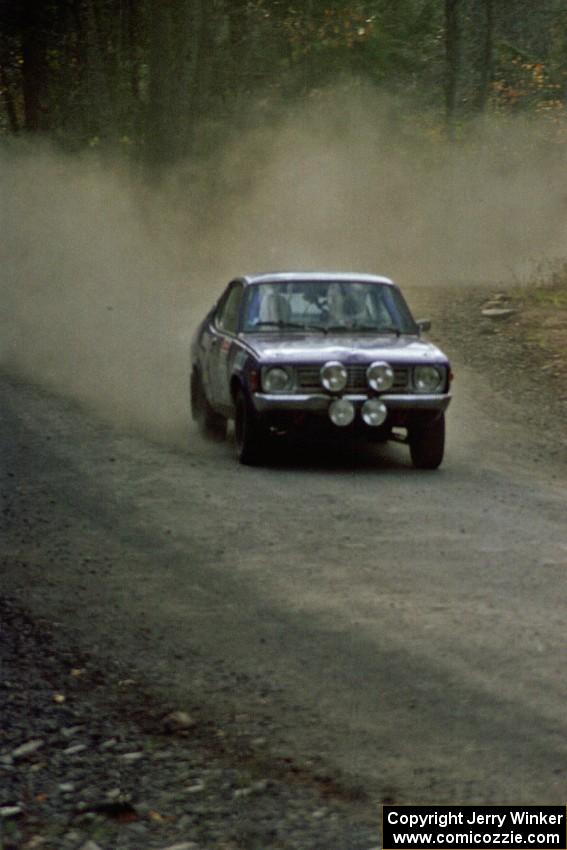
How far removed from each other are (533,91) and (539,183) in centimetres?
824

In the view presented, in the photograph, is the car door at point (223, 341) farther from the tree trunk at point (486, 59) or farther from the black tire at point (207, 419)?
the tree trunk at point (486, 59)

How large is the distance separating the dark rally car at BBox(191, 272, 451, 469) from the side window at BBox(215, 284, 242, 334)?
1.1 inches

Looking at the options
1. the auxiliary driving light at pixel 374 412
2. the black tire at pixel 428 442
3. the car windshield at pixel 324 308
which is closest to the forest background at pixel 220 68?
the car windshield at pixel 324 308

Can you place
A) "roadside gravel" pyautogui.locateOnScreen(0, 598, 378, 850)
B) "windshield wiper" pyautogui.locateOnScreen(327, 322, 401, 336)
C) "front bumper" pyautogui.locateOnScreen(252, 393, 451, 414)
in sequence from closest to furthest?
"roadside gravel" pyautogui.locateOnScreen(0, 598, 378, 850), "front bumper" pyautogui.locateOnScreen(252, 393, 451, 414), "windshield wiper" pyautogui.locateOnScreen(327, 322, 401, 336)

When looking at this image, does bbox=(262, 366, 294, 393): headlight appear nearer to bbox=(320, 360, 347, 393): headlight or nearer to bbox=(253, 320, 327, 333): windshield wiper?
bbox=(320, 360, 347, 393): headlight

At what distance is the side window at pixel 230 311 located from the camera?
1369cm

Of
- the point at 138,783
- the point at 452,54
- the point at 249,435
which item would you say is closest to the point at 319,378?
the point at 249,435

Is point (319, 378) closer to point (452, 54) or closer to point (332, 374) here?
point (332, 374)

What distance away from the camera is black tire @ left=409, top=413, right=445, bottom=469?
41.5 ft

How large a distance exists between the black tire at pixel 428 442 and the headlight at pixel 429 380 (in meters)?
0.22

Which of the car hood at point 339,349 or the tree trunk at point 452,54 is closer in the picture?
the car hood at point 339,349

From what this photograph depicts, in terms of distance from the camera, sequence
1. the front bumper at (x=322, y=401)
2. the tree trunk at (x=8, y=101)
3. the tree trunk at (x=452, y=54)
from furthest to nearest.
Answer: the tree trunk at (x=452, y=54) → the tree trunk at (x=8, y=101) → the front bumper at (x=322, y=401)

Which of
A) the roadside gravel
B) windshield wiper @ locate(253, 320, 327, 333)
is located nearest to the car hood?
windshield wiper @ locate(253, 320, 327, 333)

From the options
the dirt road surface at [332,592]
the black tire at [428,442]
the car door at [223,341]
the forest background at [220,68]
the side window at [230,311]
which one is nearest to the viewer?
the dirt road surface at [332,592]
